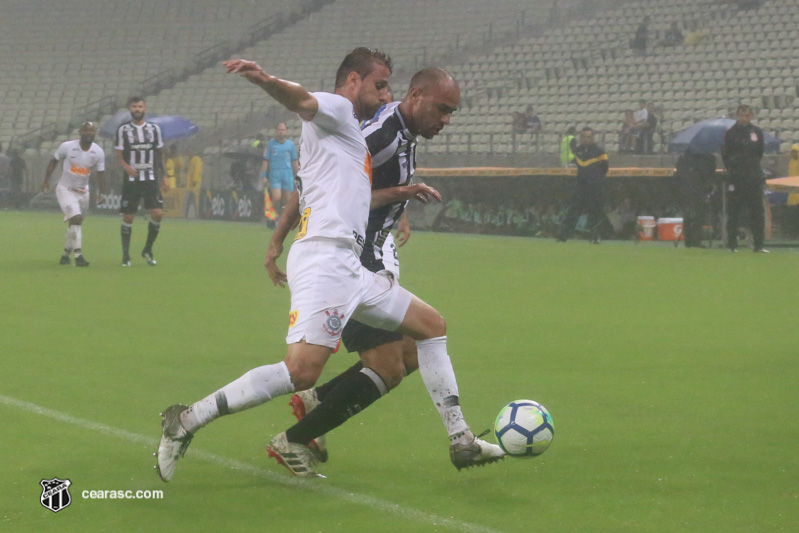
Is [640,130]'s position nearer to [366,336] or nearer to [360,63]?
[366,336]

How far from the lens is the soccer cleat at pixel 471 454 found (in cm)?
500

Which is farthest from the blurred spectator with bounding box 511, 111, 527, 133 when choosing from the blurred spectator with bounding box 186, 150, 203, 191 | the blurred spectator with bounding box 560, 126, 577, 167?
the blurred spectator with bounding box 186, 150, 203, 191

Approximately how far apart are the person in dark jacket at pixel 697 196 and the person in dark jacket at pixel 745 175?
95 cm

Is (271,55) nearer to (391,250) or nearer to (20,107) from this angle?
(20,107)

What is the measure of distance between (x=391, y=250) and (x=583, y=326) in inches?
195

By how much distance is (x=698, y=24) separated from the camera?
32844 millimetres

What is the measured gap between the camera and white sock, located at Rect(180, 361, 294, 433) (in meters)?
4.66

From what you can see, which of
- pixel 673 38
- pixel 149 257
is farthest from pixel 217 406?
pixel 673 38

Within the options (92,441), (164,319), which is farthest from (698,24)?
(92,441)

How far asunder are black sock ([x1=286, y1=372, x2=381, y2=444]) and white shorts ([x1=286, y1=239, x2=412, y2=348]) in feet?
1.25

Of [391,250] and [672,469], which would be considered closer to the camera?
[672,469]

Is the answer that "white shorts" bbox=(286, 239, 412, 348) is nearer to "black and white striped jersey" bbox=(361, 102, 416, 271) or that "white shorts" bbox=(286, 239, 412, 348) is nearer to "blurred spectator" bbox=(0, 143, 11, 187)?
"black and white striped jersey" bbox=(361, 102, 416, 271)

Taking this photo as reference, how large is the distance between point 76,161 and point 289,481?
40.3ft

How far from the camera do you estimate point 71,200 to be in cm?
1611
